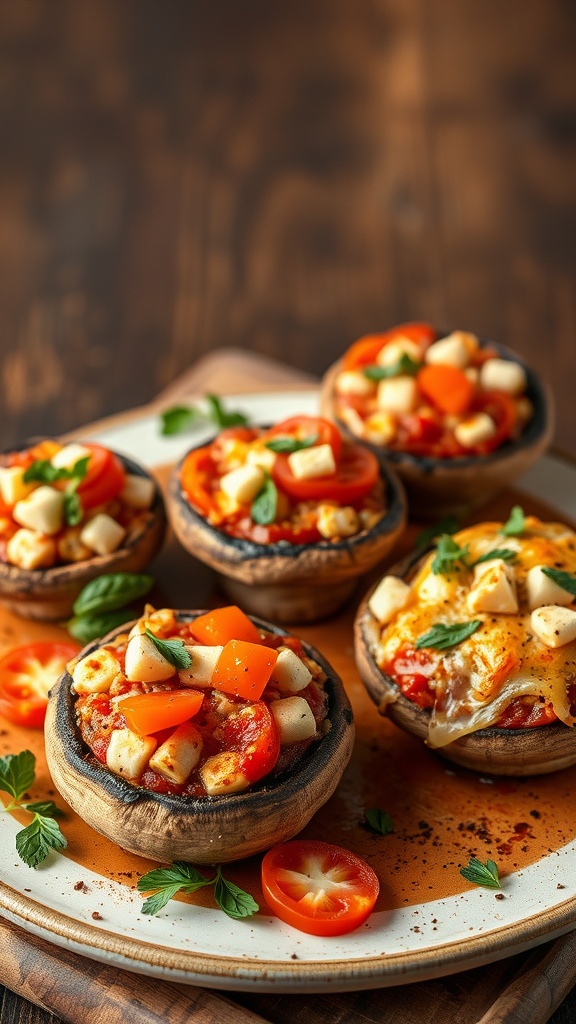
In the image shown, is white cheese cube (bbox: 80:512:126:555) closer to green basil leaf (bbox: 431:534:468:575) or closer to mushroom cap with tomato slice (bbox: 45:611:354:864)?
mushroom cap with tomato slice (bbox: 45:611:354:864)

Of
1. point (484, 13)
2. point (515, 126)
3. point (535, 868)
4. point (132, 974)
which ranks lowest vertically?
point (132, 974)

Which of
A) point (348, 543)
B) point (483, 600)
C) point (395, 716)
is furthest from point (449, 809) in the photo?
point (348, 543)

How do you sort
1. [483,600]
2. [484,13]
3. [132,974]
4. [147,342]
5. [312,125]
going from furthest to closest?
[484,13] < [312,125] < [147,342] < [483,600] < [132,974]

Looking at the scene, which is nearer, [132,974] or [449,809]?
[132,974]

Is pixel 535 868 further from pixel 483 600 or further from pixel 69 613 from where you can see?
pixel 69 613

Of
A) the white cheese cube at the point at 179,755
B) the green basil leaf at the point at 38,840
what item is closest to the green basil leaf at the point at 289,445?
the white cheese cube at the point at 179,755

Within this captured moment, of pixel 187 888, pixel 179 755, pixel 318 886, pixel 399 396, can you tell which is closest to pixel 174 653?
pixel 179 755

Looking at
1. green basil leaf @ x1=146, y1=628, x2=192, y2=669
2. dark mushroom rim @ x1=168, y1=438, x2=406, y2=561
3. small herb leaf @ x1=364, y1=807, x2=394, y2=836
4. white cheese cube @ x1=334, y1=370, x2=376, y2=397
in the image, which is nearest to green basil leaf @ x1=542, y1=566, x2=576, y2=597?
→ dark mushroom rim @ x1=168, y1=438, x2=406, y2=561
